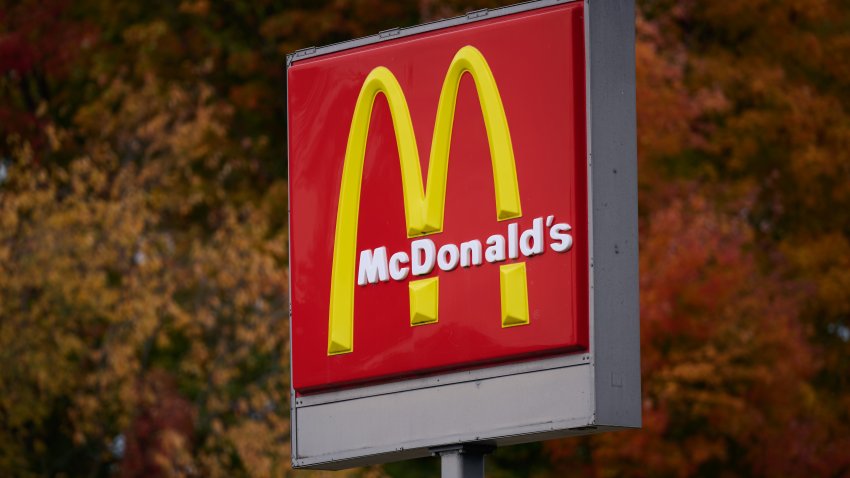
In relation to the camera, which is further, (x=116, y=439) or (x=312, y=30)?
(x=312, y=30)

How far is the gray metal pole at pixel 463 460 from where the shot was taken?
1013 centimetres

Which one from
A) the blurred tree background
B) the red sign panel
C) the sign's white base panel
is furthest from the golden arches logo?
the blurred tree background

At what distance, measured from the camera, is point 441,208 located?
410 inches

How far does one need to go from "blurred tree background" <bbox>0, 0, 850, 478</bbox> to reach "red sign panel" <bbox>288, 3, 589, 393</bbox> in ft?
36.9

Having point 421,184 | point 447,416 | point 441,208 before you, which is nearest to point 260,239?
point 421,184

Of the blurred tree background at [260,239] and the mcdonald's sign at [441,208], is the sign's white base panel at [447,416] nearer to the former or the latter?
the mcdonald's sign at [441,208]

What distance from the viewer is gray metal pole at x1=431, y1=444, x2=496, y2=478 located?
1013 cm

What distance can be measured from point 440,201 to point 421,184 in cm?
16

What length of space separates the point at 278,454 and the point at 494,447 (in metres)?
12.2

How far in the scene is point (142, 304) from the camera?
2286 cm

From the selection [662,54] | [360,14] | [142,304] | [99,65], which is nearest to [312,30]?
[360,14]

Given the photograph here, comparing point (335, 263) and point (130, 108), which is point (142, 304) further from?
point (335, 263)

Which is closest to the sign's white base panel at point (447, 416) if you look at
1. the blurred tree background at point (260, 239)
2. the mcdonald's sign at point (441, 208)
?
the mcdonald's sign at point (441, 208)

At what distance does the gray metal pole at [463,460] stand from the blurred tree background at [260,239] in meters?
11.9
